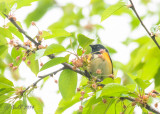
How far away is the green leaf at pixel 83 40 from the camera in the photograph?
76.3 inches

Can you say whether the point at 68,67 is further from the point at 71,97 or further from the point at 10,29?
the point at 10,29

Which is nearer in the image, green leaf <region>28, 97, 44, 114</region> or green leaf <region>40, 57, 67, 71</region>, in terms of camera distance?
green leaf <region>40, 57, 67, 71</region>

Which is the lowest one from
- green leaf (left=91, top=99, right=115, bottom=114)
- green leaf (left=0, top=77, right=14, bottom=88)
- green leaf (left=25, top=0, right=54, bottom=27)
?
green leaf (left=91, top=99, right=115, bottom=114)

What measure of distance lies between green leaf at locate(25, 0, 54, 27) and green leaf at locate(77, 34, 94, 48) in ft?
8.76

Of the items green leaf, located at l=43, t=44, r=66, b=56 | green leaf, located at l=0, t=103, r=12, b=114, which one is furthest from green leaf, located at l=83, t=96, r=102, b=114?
green leaf, located at l=0, t=103, r=12, b=114

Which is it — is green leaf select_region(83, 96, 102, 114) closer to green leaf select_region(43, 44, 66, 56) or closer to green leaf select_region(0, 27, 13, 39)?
green leaf select_region(43, 44, 66, 56)

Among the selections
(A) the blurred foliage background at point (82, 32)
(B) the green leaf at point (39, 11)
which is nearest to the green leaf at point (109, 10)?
(A) the blurred foliage background at point (82, 32)

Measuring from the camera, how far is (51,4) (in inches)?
203

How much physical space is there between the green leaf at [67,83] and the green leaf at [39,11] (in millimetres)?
2470


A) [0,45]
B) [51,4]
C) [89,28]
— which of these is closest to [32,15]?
[51,4]

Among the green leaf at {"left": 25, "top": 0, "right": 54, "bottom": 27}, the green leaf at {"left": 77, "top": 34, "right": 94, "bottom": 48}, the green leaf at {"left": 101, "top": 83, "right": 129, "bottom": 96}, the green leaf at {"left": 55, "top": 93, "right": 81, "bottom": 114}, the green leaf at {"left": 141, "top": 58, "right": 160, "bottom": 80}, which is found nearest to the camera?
the green leaf at {"left": 101, "top": 83, "right": 129, "bottom": 96}

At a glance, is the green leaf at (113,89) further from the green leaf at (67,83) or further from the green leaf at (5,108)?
the green leaf at (5,108)

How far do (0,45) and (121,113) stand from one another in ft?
3.95

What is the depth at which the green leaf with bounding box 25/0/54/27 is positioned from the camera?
15.0 ft
